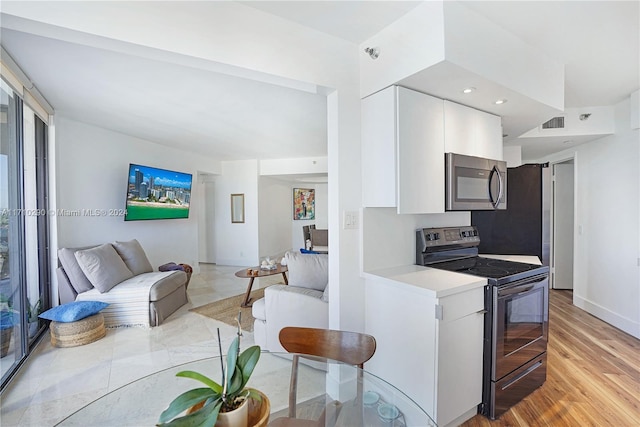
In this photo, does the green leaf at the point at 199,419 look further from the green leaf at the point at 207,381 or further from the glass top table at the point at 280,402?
the glass top table at the point at 280,402

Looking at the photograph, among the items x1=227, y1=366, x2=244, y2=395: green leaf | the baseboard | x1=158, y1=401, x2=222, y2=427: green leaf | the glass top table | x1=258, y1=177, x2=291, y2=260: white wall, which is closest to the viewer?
x1=158, y1=401, x2=222, y2=427: green leaf

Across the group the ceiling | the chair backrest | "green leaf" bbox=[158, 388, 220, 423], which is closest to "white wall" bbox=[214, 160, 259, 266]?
the ceiling

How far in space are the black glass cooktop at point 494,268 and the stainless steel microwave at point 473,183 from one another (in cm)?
45

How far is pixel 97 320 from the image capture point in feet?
9.84

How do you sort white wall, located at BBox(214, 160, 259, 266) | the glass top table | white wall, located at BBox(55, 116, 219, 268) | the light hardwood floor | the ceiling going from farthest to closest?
1. white wall, located at BBox(214, 160, 259, 266)
2. white wall, located at BBox(55, 116, 219, 268)
3. the light hardwood floor
4. the ceiling
5. the glass top table

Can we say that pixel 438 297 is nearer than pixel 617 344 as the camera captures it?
Yes

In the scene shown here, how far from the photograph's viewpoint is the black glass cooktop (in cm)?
194

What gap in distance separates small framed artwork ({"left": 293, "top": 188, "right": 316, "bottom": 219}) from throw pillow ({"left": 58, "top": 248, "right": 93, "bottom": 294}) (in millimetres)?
5989

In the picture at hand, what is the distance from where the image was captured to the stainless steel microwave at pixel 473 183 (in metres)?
2.14

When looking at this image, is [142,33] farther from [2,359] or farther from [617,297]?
[617,297]

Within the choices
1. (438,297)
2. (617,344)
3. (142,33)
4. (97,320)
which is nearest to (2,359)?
(97,320)

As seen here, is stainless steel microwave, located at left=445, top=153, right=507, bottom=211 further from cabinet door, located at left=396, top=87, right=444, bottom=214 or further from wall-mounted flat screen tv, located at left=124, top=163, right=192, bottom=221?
wall-mounted flat screen tv, located at left=124, top=163, right=192, bottom=221

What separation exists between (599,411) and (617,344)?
1.45 metres

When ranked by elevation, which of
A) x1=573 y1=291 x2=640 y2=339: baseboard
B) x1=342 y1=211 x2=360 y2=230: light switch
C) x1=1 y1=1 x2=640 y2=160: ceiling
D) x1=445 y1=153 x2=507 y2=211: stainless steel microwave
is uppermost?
x1=1 y1=1 x2=640 y2=160: ceiling
